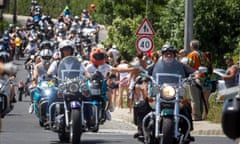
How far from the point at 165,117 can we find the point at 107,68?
19.3ft

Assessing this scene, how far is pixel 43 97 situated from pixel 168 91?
351 centimetres

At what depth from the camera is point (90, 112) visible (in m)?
17.4

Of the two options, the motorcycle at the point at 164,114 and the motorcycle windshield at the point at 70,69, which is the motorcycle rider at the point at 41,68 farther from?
the motorcycle at the point at 164,114

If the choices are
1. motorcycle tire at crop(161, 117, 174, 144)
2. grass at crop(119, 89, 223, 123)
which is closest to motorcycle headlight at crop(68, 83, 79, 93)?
motorcycle tire at crop(161, 117, 174, 144)

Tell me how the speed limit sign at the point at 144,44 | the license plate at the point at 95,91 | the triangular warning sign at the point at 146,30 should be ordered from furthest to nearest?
the triangular warning sign at the point at 146,30
the speed limit sign at the point at 144,44
the license plate at the point at 95,91

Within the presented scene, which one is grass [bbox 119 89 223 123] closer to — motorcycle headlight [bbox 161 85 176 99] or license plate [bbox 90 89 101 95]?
license plate [bbox 90 89 101 95]

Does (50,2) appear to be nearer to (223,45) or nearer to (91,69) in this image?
(223,45)

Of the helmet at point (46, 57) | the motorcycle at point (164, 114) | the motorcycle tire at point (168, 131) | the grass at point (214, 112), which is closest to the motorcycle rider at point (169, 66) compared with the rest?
the motorcycle at point (164, 114)

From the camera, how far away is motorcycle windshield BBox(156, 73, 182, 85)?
1576cm

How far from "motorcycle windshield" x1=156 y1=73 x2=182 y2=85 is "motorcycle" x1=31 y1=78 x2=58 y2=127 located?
2511mm

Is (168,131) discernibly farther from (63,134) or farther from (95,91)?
(63,134)

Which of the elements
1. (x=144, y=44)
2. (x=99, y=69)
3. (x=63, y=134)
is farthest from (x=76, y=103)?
(x=144, y=44)

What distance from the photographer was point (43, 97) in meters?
18.1

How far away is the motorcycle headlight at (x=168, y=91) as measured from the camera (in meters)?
15.2
